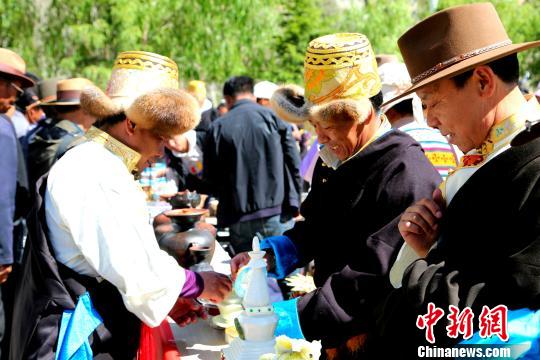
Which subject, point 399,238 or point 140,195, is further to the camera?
point 140,195

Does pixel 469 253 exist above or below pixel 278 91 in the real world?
below

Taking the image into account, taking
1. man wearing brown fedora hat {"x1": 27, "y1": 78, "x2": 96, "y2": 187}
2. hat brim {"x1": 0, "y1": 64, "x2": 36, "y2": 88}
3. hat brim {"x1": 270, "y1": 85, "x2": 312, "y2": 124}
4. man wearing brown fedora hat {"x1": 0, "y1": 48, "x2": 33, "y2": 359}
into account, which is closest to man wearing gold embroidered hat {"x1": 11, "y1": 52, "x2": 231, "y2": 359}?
hat brim {"x1": 270, "y1": 85, "x2": 312, "y2": 124}

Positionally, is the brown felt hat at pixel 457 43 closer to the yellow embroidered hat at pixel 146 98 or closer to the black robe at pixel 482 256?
the black robe at pixel 482 256

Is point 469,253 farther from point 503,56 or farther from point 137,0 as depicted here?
point 137,0

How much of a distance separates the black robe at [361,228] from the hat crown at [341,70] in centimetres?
21

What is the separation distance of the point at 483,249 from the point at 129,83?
5.26 ft

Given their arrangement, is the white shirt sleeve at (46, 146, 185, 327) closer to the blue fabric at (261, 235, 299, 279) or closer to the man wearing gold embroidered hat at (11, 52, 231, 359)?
the man wearing gold embroidered hat at (11, 52, 231, 359)

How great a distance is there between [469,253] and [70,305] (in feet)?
4.63

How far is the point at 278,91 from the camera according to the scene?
8.87 feet

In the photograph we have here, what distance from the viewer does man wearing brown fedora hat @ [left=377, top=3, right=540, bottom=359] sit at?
4.48 feet

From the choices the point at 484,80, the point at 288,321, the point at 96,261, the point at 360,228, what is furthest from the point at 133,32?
the point at 484,80

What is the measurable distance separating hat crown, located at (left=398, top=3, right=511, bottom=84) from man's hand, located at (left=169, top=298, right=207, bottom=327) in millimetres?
1325

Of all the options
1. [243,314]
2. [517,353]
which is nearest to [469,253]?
[517,353]

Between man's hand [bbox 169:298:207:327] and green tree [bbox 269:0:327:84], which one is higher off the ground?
green tree [bbox 269:0:327:84]
